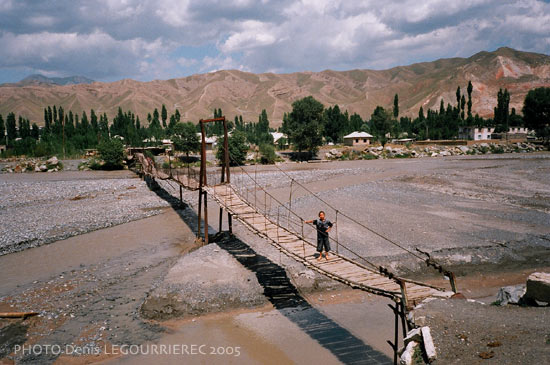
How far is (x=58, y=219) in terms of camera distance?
2198 cm

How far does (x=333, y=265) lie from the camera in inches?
401

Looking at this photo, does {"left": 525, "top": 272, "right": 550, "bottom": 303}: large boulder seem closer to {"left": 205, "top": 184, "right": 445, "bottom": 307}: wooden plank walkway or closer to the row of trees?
{"left": 205, "top": 184, "right": 445, "bottom": 307}: wooden plank walkway

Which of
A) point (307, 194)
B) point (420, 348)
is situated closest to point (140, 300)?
point (420, 348)

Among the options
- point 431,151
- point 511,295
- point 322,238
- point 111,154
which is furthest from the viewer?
point 431,151

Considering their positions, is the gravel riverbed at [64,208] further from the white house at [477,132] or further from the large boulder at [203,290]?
the white house at [477,132]

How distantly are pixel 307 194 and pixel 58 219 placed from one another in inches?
677

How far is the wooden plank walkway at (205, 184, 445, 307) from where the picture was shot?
8297 mm

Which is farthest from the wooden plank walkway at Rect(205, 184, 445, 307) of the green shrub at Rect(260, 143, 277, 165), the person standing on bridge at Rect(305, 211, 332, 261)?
the green shrub at Rect(260, 143, 277, 165)

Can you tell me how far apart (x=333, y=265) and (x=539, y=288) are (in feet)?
→ 15.7

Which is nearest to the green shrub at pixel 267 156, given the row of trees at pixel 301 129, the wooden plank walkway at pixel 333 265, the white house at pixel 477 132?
the row of trees at pixel 301 129

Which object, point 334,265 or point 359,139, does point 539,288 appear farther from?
point 359,139

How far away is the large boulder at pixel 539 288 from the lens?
7.98 m

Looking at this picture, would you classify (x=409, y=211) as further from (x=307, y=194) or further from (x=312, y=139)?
(x=312, y=139)

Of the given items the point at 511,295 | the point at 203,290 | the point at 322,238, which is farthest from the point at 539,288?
the point at 203,290
